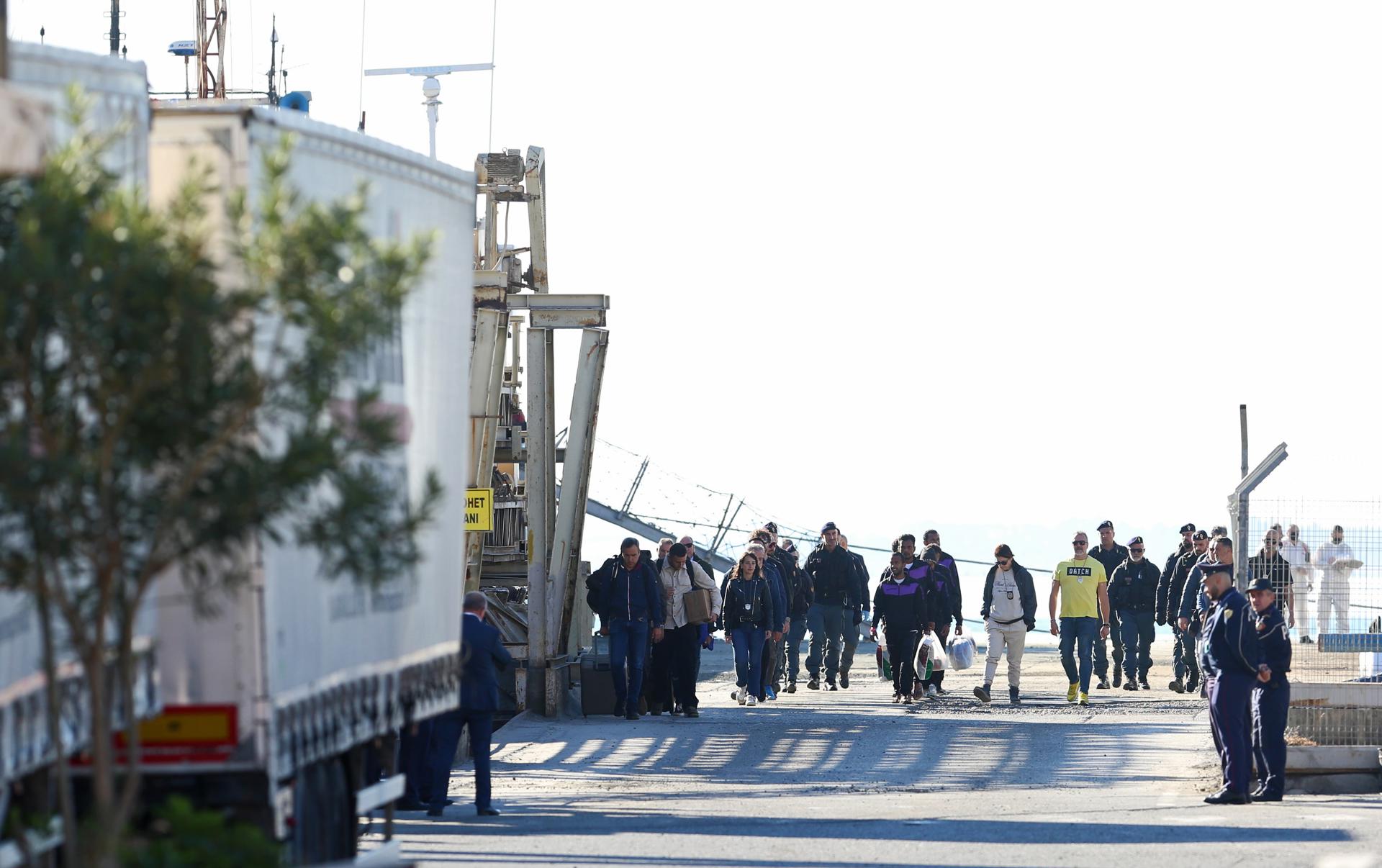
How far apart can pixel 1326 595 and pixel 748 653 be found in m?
8.67

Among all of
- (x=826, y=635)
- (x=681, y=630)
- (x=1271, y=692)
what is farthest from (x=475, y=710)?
(x=826, y=635)

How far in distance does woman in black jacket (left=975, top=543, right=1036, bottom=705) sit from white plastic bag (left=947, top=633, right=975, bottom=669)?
1.40 m

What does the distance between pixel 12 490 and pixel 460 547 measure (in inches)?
215

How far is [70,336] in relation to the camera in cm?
603

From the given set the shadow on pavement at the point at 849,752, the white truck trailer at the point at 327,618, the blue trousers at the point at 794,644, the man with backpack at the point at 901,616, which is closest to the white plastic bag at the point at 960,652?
the man with backpack at the point at 901,616

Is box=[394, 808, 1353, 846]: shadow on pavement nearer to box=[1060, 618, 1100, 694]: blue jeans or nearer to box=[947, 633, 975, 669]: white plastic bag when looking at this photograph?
box=[1060, 618, 1100, 694]: blue jeans

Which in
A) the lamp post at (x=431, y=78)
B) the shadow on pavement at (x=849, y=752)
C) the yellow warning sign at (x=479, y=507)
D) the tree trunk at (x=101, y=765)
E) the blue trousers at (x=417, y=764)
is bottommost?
the shadow on pavement at (x=849, y=752)

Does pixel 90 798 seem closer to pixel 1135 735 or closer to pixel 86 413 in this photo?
pixel 86 413

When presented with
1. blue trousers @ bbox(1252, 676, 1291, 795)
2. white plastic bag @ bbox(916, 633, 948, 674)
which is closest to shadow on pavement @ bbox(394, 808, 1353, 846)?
blue trousers @ bbox(1252, 676, 1291, 795)

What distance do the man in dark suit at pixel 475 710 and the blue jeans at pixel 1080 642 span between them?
10.4 m

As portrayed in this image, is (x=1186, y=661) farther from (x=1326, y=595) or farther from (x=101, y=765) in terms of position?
(x=101, y=765)

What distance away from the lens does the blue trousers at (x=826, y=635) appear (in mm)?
25453

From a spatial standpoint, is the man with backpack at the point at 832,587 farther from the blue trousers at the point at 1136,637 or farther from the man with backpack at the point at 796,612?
the blue trousers at the point at 1136,637

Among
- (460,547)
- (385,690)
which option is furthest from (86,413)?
(460,547)
